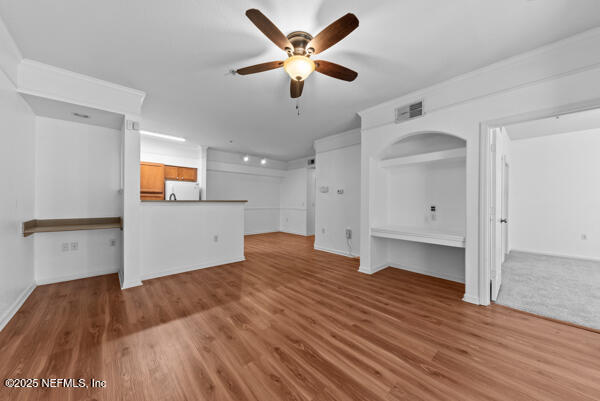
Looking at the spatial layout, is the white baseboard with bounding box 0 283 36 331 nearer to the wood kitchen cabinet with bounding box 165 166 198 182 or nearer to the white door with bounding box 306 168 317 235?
the wood kitchen cabinet with bounding box 165 166 198 182

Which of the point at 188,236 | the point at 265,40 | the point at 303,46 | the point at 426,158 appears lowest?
the point at 188,236

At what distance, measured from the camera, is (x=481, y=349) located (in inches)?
72.8

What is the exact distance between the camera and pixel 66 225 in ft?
10.8

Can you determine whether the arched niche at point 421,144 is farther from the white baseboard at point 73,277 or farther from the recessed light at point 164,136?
the white baseboard at point 73,277

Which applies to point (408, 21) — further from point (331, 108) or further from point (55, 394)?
point (55, 394)

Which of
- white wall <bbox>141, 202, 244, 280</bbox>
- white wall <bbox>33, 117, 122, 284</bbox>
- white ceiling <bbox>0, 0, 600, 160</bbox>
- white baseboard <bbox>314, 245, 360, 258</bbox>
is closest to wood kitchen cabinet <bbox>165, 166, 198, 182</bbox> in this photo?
white wall <bbox>33, 117, 122, 284</bbox>

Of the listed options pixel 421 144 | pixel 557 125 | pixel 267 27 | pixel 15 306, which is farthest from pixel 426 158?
pixel 15 306

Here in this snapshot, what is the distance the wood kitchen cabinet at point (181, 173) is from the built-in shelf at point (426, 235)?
5.11 meters

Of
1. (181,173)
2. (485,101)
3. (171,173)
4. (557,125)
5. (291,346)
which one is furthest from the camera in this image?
(181,173)

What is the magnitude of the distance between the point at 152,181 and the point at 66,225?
239 cm

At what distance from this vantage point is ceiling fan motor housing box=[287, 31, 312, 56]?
1993mm

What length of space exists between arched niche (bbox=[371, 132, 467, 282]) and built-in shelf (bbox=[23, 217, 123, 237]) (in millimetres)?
4303

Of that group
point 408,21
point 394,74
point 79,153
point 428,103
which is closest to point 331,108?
point 394,74

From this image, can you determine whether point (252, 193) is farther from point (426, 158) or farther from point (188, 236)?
point (426, 158)
